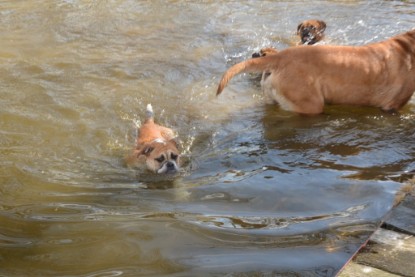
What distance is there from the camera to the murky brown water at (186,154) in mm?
3633

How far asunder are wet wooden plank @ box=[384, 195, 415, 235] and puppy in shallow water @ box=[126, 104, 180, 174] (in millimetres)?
2220

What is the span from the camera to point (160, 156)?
5.49 meters

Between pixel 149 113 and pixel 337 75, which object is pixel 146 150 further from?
pixel 337 75

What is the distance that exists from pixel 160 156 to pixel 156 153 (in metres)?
0.09

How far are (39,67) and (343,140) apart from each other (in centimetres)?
443

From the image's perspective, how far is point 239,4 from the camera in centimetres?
1182

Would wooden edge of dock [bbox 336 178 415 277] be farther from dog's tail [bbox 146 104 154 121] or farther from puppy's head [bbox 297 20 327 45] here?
puppy's head [bbox 297 20 327 45]

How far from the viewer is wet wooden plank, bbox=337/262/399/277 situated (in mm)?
3037

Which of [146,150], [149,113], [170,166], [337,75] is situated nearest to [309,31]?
[337,75]

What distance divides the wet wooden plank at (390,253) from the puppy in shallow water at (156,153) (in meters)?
2.37

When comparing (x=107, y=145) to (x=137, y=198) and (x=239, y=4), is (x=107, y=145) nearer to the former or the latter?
(x=137, y=198)

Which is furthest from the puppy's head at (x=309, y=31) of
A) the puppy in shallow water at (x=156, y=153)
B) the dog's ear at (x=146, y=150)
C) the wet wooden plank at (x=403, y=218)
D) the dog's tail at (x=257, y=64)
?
the wet wooden plank at (x=403, y=218)

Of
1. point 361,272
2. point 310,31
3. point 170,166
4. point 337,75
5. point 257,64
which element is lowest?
point 361,272

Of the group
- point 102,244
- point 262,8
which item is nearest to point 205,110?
point 102,244
